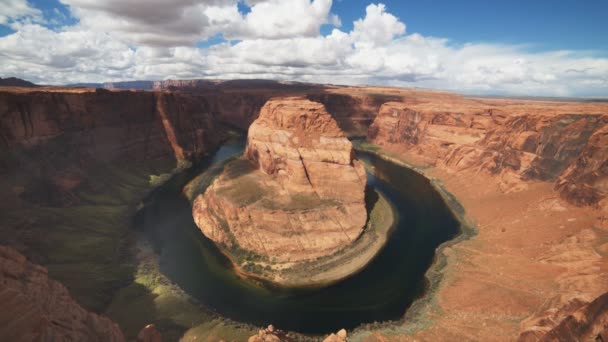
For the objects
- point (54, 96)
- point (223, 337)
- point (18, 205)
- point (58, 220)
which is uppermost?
point (54, 96)

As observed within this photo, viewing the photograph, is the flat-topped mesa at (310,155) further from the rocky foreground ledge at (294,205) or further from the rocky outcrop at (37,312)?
the rocky outcrop at (37,312)

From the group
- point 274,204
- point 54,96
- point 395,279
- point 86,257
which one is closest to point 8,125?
Answer: point 54,96

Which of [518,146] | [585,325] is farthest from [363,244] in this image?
[518,146]

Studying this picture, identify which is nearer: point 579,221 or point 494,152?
point 579,221

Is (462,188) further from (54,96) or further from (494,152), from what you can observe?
(54,96)

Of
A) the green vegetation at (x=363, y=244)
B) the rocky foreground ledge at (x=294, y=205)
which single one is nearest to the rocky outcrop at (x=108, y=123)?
the rocky foreground ledge at (x=294, y=205)

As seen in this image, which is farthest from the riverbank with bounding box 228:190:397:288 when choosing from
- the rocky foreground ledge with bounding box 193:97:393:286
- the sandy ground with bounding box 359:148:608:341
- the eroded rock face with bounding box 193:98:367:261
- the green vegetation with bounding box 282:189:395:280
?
the sandy ground with bounding box 359:148:608:341

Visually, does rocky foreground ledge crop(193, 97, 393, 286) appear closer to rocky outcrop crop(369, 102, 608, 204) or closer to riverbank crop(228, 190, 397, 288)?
riverbank crop(228, 190, 397, 288)
